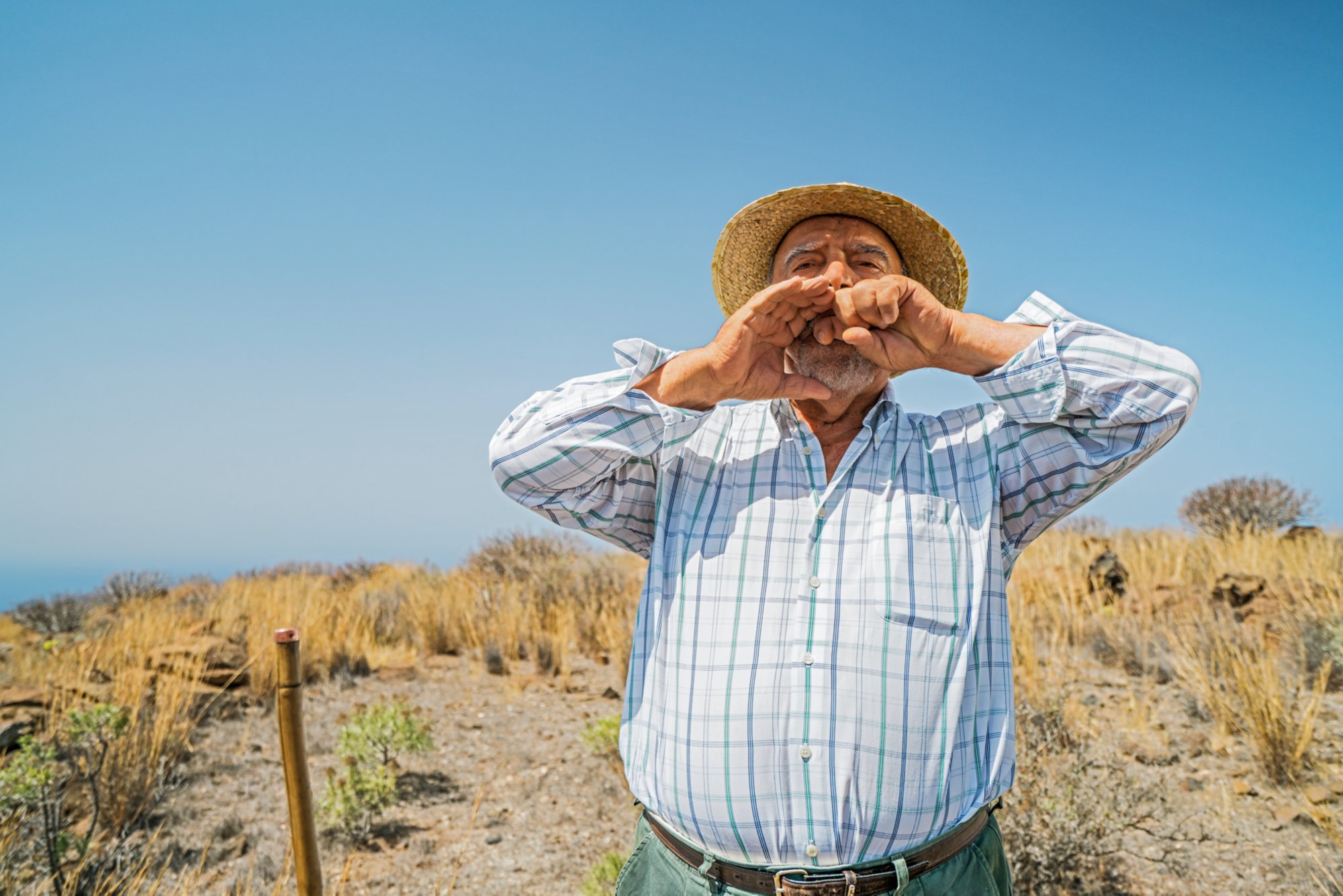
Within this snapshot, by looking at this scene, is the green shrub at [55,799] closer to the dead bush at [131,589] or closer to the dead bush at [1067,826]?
the dead bush at [1067,826]

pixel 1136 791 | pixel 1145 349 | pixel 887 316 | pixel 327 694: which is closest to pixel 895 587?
pixel 887 316

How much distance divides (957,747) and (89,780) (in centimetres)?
460

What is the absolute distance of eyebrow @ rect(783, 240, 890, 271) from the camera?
2.41 metres

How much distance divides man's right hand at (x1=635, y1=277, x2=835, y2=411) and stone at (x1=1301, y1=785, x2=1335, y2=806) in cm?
398

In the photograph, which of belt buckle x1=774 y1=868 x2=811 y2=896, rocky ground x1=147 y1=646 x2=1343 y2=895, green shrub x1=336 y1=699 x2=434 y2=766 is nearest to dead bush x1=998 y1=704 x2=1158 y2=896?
rocky ground x1=147 y1=646 x2=1343 y2=895

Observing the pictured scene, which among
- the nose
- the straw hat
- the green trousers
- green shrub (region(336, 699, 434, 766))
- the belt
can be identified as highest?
the straw hat

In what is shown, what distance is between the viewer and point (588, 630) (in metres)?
8.75

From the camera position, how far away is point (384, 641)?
31.0 feet

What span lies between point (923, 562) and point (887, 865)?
671 millimetres

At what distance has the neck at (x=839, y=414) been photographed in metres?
2.15

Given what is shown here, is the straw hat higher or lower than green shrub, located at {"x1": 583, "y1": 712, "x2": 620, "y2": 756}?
higher

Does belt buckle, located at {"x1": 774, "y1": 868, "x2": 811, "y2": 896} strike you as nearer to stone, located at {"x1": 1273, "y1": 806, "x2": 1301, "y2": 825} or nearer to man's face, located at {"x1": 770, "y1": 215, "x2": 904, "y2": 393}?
man's face, located at {"x1": 770, "y1": 215, "x2": 904, "y2": 393}

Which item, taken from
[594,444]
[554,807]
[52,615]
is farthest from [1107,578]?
[52,615]

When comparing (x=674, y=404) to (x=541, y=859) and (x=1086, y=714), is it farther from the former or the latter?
(x=1086, y=714)
